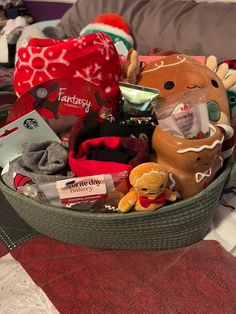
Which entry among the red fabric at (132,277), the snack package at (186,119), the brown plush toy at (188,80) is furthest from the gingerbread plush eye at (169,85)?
the red fabric at (132,277)

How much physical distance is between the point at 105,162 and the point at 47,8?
177 cm

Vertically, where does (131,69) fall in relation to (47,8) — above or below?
above

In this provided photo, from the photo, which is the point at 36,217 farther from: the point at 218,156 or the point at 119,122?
the point at 218,156

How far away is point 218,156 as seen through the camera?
2.05 ft

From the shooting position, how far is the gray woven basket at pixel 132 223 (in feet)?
1.95

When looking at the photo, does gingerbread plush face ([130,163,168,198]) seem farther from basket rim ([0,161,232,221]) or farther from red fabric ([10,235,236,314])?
red fabric ([10,235,236,314])

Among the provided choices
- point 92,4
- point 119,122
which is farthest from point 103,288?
point 92,4

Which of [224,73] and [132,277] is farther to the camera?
[224,73]

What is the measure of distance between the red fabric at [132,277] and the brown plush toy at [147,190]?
0.11 meters

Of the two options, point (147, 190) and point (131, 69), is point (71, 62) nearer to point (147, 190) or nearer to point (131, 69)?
point (131, 69)

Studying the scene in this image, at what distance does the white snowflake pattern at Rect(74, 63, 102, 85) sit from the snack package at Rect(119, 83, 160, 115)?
7 centimetres

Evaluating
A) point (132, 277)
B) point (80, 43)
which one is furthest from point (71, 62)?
point (132, 277)

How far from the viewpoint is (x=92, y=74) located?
78 centimetres

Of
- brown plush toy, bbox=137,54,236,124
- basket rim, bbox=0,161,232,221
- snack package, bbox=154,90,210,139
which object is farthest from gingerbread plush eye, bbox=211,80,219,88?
basket rim, bbox=0,161,232,221
